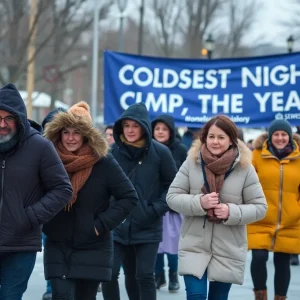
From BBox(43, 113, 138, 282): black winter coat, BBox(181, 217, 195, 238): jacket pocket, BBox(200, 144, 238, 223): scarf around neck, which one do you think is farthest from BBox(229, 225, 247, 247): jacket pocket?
BBox(43, 113, 138, 282): black winter coat

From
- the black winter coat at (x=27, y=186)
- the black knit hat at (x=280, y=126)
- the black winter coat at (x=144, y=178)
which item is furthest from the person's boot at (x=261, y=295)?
the black winter coat at (x=27, y=186)

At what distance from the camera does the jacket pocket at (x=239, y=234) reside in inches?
254

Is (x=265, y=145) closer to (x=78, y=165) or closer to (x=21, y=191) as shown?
(x=78, y=165)

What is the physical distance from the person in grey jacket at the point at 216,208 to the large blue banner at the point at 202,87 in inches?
153

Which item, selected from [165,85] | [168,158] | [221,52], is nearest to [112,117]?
[165,85]

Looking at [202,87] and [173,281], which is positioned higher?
[202,87]

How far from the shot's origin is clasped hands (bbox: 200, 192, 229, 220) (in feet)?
20.5

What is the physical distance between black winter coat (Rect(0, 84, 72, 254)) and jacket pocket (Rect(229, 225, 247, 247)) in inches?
48.9

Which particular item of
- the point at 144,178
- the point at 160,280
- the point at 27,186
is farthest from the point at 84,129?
the point at 160,280

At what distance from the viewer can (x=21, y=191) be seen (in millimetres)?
5715

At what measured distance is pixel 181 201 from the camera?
21.0 feet

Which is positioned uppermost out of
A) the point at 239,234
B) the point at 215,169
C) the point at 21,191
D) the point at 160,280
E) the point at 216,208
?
the point at 215,169

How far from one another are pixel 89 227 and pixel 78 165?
41cm

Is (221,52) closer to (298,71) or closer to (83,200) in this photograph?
(298,71)
